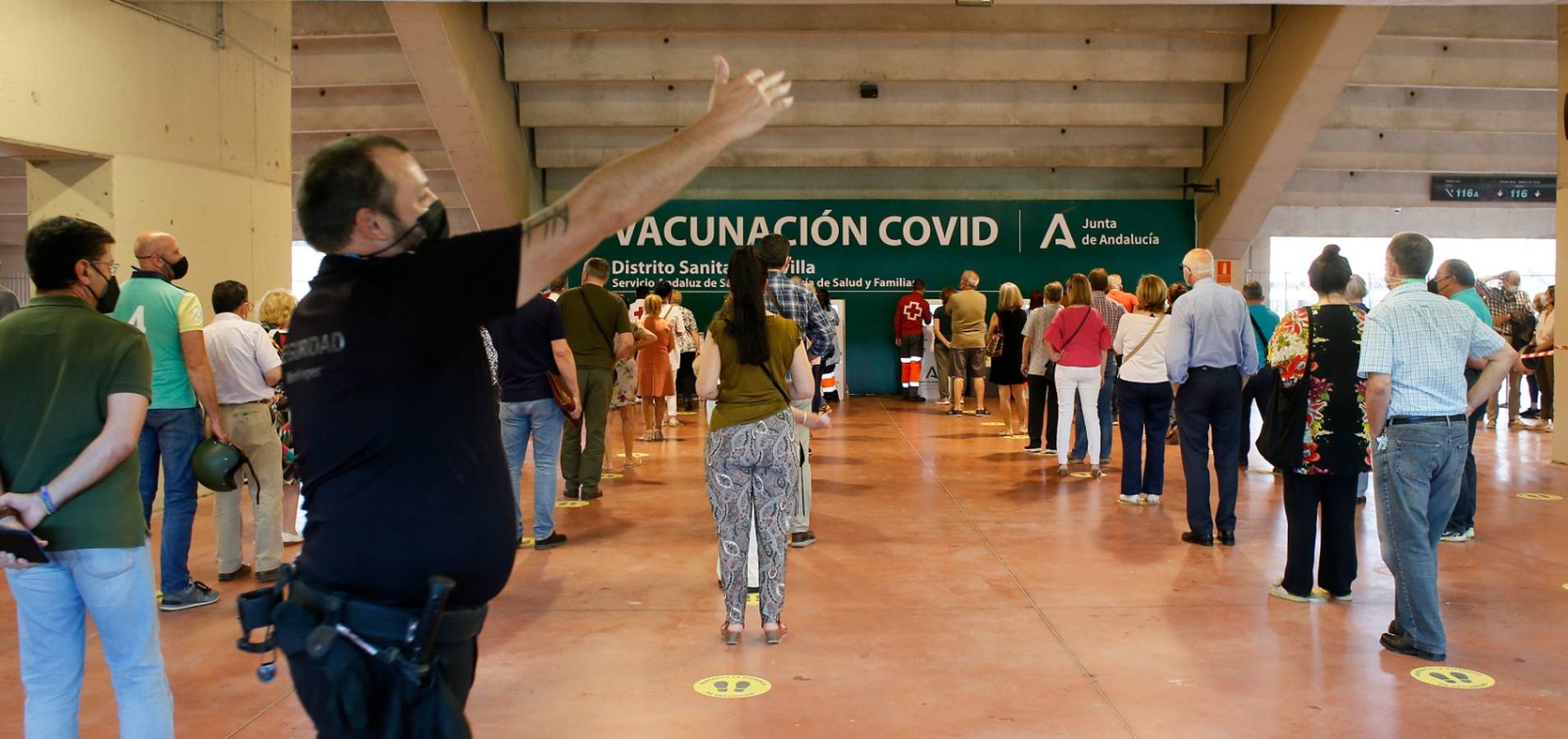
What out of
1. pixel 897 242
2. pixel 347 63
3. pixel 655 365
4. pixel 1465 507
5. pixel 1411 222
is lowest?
pixel 1465 507

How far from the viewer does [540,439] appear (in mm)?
6238

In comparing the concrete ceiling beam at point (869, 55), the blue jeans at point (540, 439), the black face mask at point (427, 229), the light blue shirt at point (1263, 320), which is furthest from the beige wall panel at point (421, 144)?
the black face mask at point (427, 229)

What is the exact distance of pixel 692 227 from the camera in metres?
15.5

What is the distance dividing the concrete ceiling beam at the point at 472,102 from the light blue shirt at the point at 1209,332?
23.8 feet

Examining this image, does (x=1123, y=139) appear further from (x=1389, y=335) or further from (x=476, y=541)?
(x=476, y=541)

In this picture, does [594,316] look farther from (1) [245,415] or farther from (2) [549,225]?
(2) [549,225]

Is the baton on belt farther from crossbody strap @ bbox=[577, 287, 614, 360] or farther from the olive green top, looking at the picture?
crossbody strap @ bbox=[577, 287, 614, 360]

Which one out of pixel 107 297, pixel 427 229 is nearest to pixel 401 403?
pixel 427 229

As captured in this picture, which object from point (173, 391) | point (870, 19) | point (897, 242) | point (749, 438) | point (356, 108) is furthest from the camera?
point (897, 242)

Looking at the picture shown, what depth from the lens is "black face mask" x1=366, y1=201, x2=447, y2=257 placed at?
177 cm

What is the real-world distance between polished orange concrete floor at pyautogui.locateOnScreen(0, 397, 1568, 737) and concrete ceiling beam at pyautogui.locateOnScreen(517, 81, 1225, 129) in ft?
24.6

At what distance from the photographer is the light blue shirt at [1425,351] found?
4172mm

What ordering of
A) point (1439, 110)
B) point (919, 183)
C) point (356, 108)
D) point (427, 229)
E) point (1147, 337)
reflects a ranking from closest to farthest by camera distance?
1. point (427, 229)
2. point (1147, 337)
3. point (356, 108)
4. point (1439, 110)
5. point (919, 183)

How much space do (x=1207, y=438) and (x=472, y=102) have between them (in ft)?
26.9
